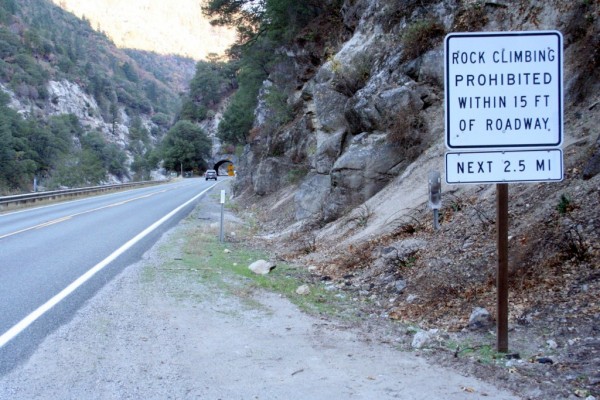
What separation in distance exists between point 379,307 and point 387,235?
3.15 meters

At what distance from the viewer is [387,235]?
1027 cm

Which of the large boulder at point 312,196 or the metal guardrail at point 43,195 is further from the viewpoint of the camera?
the metal guardrail at point 43,195

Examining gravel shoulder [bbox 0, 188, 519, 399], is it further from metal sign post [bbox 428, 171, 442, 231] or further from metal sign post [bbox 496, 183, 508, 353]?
metal sign post [bbox 428, 171, 442, 231]

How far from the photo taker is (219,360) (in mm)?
5406

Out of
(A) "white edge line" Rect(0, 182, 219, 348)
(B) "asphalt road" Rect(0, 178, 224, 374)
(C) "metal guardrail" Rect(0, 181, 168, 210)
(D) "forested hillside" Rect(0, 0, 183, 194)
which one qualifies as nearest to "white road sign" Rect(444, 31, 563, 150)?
(B) "asphalt road" Rect(0, 178, 224, 374)

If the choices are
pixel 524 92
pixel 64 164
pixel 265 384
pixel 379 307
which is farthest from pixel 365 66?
pixel 64 164

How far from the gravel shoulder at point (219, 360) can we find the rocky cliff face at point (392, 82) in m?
6.66

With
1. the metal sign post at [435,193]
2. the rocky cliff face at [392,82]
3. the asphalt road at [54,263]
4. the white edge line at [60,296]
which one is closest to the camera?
the white edge line at [60,296]

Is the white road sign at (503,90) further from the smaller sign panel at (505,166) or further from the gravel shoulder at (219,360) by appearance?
the gravel shoulder at (219,360)

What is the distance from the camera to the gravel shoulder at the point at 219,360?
462 centimetres

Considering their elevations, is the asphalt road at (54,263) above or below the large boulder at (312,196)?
below

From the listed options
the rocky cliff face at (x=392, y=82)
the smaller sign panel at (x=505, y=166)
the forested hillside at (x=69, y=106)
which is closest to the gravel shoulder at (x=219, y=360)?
the smaller sign panel at (x=505, y=166)

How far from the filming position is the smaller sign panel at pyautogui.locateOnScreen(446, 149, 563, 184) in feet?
16.4

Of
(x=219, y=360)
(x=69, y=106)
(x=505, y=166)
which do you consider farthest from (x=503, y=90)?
(x=69, y=106)
